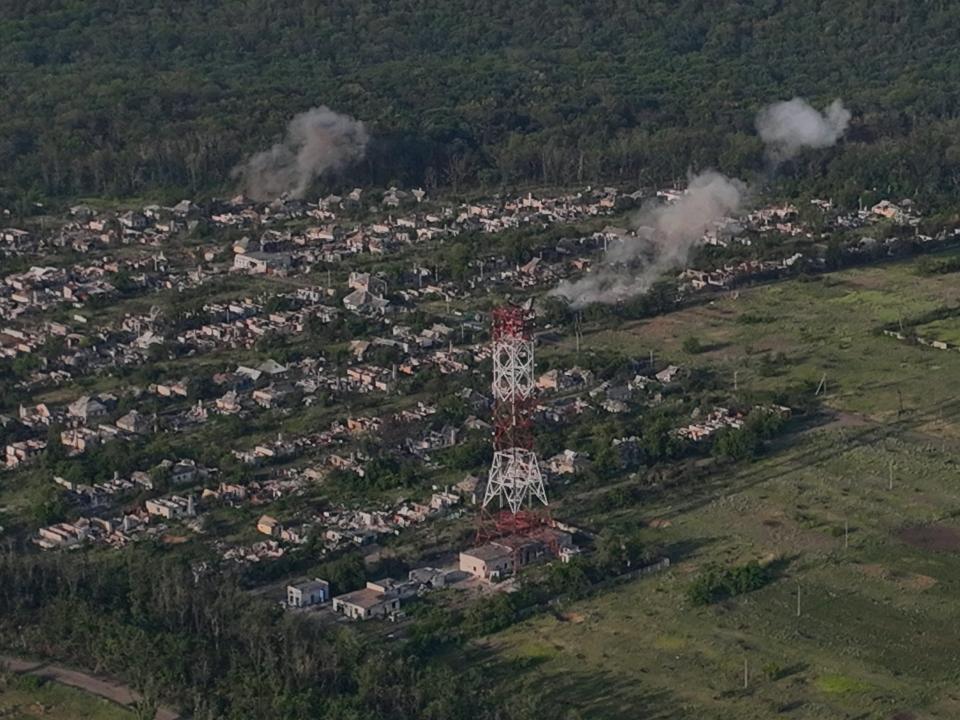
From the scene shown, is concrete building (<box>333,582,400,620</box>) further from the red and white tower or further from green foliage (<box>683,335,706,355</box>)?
green foliage (<box>683,335,706,355</box>)

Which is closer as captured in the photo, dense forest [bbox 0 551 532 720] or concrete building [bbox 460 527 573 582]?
dense forest [bbox 0 551 532 720]

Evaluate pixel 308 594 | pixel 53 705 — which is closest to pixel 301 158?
pixel 308 594

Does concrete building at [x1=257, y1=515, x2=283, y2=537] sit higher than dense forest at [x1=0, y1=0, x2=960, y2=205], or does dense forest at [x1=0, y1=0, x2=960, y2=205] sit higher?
concrete building at [x1=257, y1=515, x2=283, y2=537]

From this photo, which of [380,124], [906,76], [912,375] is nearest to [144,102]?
[380,124]

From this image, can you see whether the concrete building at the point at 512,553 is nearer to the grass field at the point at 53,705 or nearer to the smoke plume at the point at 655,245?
the grass field at the point at 53,705

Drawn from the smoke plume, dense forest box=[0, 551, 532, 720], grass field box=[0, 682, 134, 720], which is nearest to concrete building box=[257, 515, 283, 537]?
dense forest box=[0, 551, 532, 720]

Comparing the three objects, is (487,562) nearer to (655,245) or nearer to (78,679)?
(78,679)

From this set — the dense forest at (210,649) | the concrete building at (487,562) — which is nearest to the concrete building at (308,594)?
the dense forest at (210,649)
